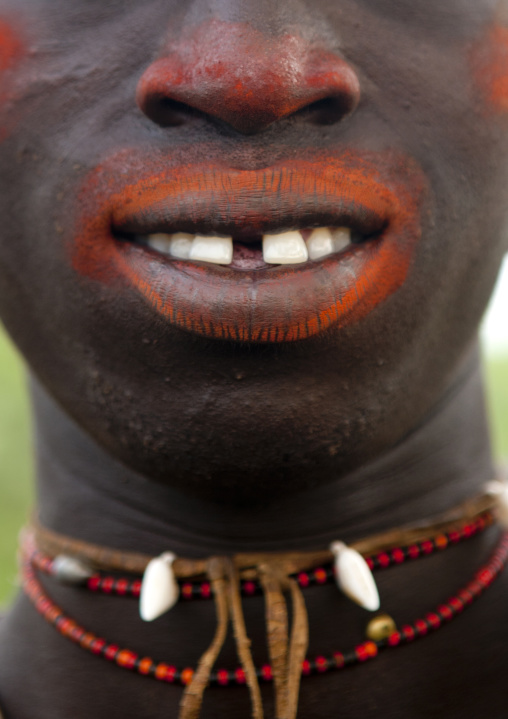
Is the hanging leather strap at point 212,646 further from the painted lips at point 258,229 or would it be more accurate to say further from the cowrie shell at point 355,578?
the painted lips at point 258,229

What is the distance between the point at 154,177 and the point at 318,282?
9.0 inches

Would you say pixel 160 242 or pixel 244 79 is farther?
pixel 160 242

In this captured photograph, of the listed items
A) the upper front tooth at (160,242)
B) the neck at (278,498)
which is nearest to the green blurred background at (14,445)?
the neck at (278,498)

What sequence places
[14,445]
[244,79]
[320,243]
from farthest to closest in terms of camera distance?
[14,445] < [320,243] < [244,79]

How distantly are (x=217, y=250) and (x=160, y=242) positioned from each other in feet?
0.30

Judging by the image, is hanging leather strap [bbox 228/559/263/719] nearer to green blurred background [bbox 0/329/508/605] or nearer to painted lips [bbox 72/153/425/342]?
painted lips [bbox 72/153/425/342]

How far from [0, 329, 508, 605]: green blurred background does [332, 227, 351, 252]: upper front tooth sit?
9.43 ft

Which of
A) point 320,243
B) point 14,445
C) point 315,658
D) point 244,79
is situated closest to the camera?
point 244,79

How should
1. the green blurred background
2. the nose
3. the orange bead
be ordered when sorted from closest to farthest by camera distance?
the nose
the orange bead
the green blurred background

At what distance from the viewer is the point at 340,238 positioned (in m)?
1.09

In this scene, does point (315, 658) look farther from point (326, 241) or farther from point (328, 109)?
point (328, 109)

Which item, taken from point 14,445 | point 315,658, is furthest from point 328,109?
point 14,445

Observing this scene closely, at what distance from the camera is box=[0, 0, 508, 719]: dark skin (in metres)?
1.01

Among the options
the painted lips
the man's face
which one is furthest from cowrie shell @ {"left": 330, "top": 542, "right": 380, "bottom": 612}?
the painted lips
